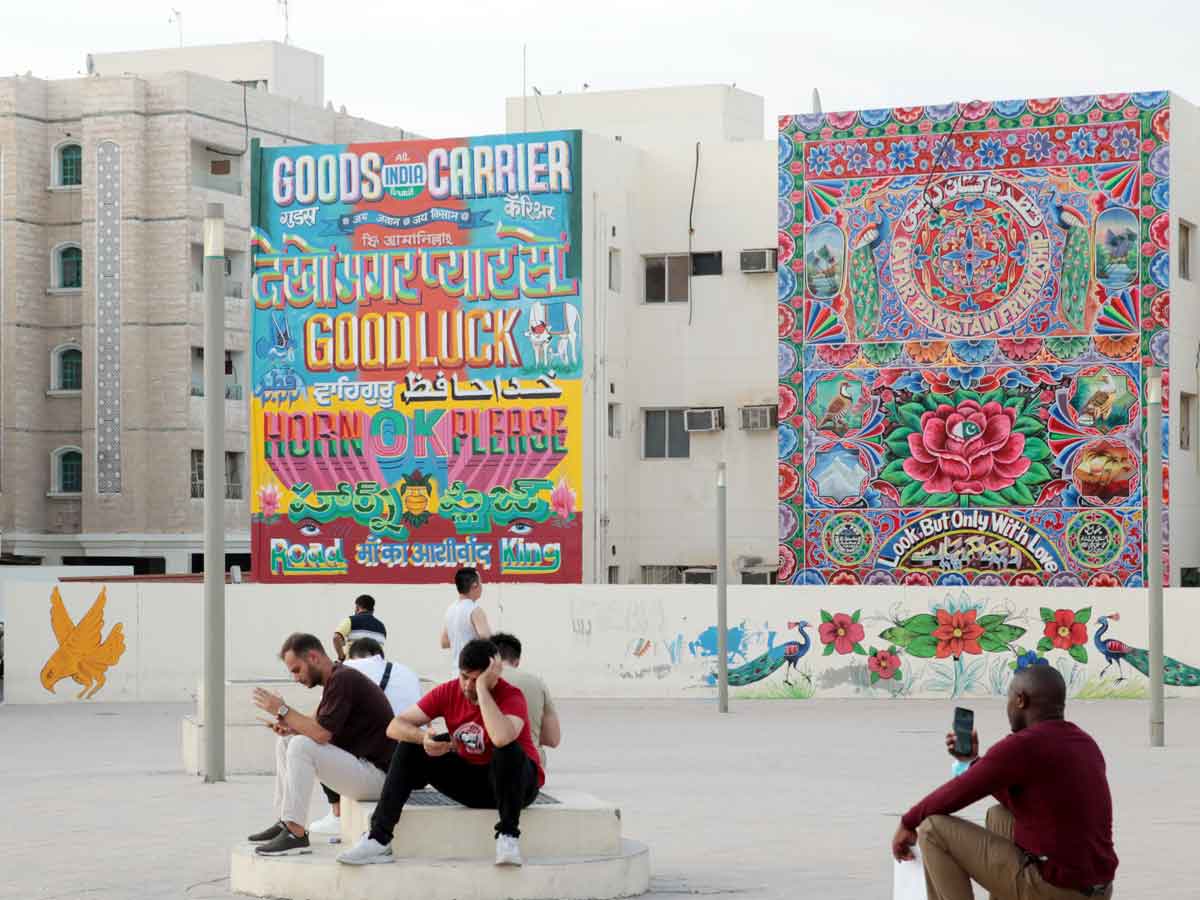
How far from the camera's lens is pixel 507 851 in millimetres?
11250

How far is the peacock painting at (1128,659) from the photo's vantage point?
98.9 ft

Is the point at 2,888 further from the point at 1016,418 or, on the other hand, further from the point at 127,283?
the point at 127,283

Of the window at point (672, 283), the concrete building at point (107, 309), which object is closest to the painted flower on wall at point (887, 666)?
the window at point (672, 283)

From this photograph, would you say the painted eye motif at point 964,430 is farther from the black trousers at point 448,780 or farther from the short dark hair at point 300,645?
the black trousers at point 448,780

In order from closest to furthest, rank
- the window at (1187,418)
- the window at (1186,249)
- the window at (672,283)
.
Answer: the window at (1186,249)
the window at (1187,418)
the window at (672,283)

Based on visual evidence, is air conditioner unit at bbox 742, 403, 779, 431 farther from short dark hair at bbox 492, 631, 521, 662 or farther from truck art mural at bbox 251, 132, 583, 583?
short dark hair at bbox 492, 631, 521, 662

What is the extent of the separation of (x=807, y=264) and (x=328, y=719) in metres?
25.5

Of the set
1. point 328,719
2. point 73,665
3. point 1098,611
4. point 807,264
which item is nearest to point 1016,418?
point 807,264

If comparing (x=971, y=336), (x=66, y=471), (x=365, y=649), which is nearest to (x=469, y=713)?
(x=365, y=649)

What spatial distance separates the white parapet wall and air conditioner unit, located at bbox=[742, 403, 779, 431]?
9.73 m

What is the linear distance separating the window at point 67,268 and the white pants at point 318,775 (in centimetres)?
4480

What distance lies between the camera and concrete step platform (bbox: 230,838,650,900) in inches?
441

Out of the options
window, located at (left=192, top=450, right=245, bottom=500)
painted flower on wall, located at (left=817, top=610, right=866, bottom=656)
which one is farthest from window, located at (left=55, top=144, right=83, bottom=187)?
painted flower on wall, located at (left=817, top=610, right=866, bottom=656)

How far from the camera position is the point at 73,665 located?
31.7 meters
